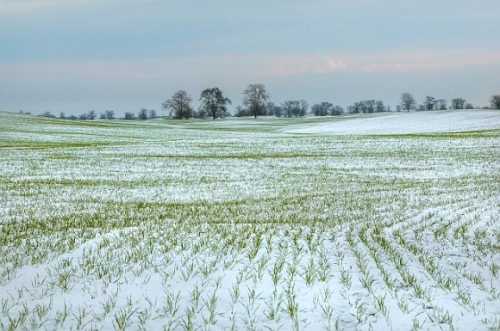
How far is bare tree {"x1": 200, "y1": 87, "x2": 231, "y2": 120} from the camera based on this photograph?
12581 cm

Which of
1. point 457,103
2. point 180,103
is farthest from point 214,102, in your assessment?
point 457,103

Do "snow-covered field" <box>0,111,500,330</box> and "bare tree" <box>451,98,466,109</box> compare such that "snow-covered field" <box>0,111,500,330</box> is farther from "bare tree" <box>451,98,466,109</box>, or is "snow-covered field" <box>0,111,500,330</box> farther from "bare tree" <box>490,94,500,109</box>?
"bare tree" <box>451,98,466,109</box>

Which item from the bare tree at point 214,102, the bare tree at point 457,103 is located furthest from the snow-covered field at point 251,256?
the bare tree at point 457,103

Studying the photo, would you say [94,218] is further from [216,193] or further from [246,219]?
[216,193]

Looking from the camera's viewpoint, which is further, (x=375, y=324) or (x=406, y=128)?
(x=406, y=128)

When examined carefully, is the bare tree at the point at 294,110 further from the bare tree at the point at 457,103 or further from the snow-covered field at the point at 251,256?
the snow-covered field at the point at 251,256

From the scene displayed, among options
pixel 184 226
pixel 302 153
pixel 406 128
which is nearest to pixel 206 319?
pixel 184 226

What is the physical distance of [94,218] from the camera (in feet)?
42.0

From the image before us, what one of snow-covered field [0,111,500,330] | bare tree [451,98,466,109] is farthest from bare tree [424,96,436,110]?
snow-covered field [0,111,500,330]

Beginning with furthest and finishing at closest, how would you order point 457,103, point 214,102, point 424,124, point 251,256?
point 457,103, point 214,102, point 424,124, point 251,256

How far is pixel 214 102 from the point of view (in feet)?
416

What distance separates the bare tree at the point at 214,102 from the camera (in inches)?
4953

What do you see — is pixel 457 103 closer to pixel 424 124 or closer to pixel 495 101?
pixel 495 101

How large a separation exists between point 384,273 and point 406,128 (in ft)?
226
